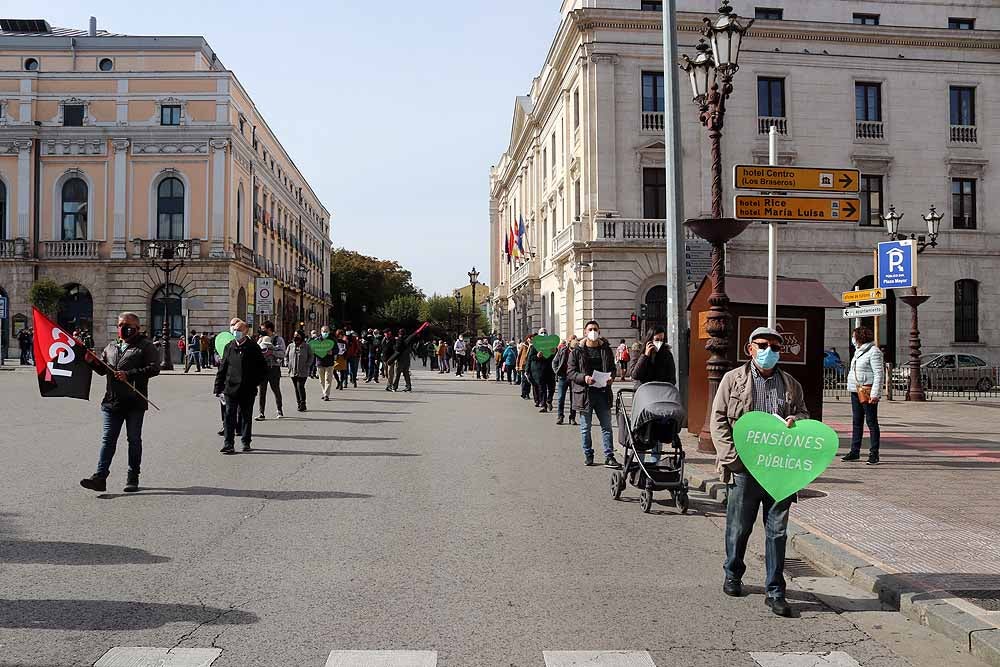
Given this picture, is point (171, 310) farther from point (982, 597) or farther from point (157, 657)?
point (982, 597)

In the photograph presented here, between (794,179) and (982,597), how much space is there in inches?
246

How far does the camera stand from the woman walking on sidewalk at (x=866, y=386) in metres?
11.0

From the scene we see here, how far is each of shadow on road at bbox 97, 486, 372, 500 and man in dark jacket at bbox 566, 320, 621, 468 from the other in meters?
3.36

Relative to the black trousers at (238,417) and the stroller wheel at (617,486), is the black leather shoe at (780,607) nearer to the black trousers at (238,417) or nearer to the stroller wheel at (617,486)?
the stroller wheel at (617,486)

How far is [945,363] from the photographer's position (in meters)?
32.0

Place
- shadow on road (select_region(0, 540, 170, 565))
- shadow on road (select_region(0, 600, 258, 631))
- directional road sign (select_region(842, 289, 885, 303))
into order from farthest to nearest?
directional road sign (select_region(842, 289, 885, 303)) < shadow on road (select_region(0, 540, 170, 565)) < shadow on road (select_region(0, 600, 258, 631))

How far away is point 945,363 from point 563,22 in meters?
21.3

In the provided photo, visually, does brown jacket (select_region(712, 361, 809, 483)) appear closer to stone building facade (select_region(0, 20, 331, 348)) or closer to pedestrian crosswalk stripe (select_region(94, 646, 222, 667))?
pedestrian crosswalk stripe (select_region(94, 646, 222, 667))

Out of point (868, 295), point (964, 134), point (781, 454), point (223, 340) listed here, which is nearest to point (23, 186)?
point (223, 340)

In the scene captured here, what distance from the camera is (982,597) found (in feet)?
17.4

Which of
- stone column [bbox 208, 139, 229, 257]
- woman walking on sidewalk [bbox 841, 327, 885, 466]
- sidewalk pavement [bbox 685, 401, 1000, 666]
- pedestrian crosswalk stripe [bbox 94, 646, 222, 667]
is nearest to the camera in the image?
pedestrian crosswalk stripe [bbox 94, 646, 222, 667]

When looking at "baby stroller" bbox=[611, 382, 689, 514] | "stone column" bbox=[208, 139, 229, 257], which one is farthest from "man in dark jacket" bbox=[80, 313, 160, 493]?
"stone column" bbox=[208, 139, 229, 257]

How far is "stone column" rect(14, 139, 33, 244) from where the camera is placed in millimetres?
50938

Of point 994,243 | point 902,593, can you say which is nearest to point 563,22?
point 994,243
